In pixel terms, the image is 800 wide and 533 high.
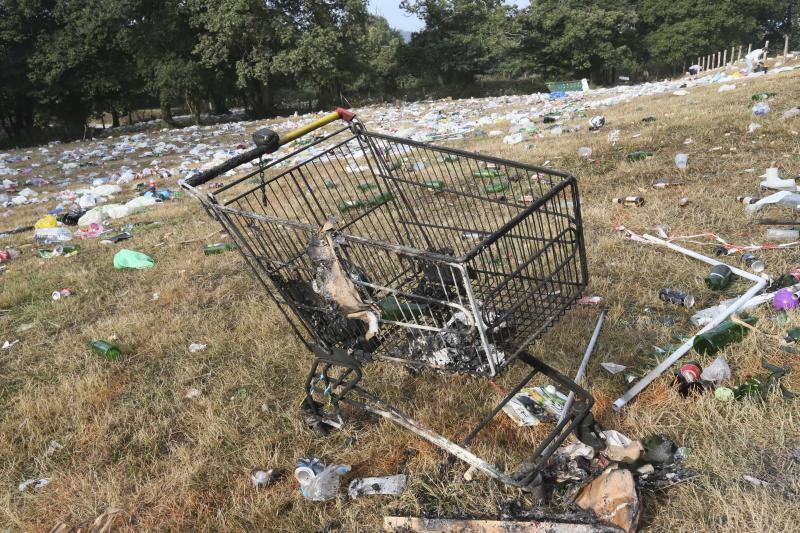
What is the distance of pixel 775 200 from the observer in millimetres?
4270

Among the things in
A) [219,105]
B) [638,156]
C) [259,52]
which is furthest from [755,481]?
[219,105]

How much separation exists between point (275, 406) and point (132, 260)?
3.41m

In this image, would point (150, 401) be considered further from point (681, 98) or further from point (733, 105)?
point (681, 98)

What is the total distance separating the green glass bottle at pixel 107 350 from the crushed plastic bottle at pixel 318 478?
1956 mm

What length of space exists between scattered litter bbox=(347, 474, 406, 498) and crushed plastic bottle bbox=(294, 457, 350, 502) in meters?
0.08

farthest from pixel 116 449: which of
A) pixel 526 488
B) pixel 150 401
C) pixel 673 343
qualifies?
pixel 673 343

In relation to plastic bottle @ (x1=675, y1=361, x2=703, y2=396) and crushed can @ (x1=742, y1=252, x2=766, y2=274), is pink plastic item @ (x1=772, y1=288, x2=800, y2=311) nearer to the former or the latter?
crushed can @ (x1=742, y1=252, x2=766, y2=274)

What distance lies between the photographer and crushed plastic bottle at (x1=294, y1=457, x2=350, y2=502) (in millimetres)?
2258

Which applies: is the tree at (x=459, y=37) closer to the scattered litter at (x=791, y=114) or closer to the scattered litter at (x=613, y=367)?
the scattered litter at (x=791, y=114)

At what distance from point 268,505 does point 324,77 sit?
86.2 feet

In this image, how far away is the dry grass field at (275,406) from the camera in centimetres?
215

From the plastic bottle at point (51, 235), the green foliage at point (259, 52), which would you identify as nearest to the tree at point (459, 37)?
the green foliage at point (259, 52)

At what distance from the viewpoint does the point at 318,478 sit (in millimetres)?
2271

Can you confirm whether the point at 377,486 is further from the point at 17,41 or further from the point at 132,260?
the point at 17,41
